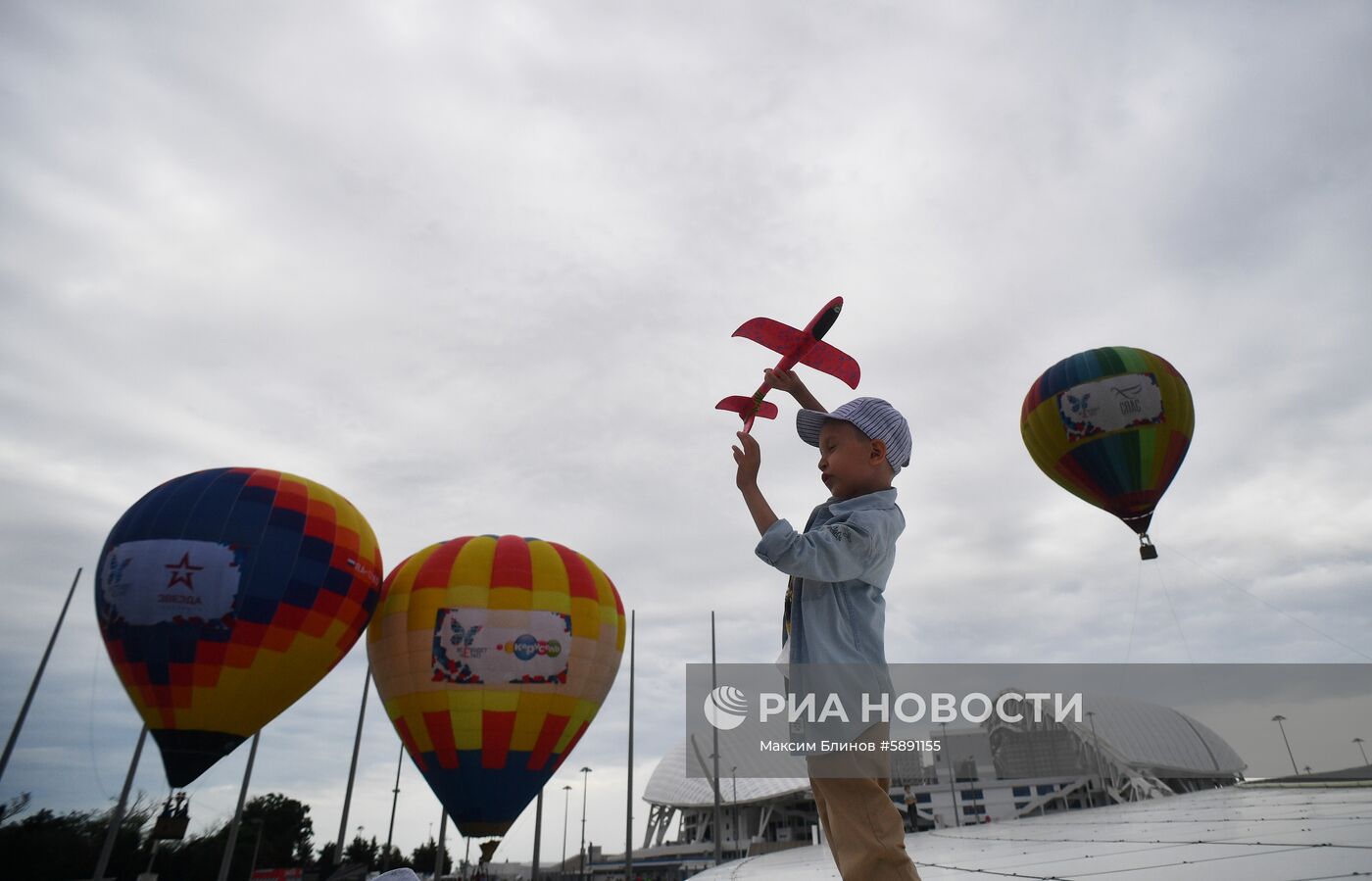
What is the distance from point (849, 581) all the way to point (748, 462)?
2.18 feet

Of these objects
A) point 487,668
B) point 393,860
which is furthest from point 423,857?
point 487,668

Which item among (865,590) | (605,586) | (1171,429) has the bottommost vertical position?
(865,590)

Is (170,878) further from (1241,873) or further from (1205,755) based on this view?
(1205,755)

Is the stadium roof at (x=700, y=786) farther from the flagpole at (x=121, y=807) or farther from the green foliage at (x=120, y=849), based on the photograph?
the flagpole at (x=121, y=807)

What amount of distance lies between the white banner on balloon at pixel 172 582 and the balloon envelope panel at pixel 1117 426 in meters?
18.7

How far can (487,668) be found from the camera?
14.9 meters

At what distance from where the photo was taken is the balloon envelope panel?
57.9ft

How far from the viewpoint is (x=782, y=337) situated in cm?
416

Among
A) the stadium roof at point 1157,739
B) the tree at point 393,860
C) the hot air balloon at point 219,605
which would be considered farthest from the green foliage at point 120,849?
the stadium roof at point 1157,739

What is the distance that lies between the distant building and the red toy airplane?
6581cm

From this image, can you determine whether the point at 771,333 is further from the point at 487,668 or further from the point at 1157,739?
the point at 1157,739

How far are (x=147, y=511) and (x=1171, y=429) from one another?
22228 mm

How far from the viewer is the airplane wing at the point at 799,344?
4074 mm

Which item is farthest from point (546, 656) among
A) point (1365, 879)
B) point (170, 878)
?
point (170, 878)
